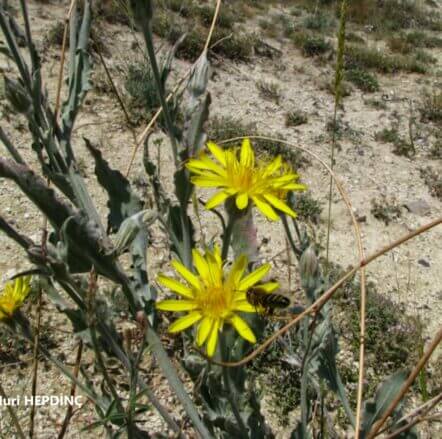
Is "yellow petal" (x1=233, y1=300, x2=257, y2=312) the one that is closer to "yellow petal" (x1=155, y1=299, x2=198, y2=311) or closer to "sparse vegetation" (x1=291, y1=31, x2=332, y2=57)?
"yellow petal" (x1=155, y1=299, x2=198, y2=311)

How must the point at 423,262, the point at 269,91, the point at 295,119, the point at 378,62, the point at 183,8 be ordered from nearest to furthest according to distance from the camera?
the point at 423,262 < the point at 295,119 < the point at 269,91 < the point at 183,8 < the point at 378,62

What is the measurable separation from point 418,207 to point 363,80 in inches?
120

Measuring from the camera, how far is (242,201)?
5.02 ft

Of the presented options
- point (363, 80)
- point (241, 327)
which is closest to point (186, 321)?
point (241, 327)

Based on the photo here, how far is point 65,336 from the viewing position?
2.96m

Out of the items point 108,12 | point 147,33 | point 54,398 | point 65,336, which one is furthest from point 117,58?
point 147,33

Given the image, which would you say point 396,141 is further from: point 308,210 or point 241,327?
point 241,327

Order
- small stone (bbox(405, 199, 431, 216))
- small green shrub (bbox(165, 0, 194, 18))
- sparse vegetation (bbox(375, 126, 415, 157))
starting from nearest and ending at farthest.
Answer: small stone (bbox(405, 199, 431, 216))
sparse vegetation (bbox(375, 126, 415, 157))
small green shrub (bbox(165, 0, 194, 18))

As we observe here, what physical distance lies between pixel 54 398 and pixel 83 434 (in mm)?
252

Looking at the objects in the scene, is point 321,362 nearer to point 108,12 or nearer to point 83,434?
point 83,434

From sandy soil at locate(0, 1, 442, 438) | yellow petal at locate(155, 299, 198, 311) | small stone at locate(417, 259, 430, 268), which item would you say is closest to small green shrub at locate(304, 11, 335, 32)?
sandy soil at locate(0, 1, 442, 438)

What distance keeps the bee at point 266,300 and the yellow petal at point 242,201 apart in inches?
10.2

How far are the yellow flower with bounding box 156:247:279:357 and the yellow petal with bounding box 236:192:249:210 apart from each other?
16cm

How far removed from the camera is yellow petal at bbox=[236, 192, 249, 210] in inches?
59.8
